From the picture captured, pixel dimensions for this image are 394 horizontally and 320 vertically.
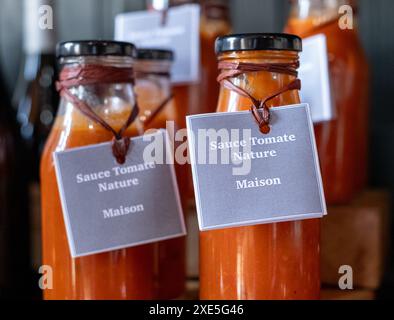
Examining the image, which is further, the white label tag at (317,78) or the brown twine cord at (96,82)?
the white label tag at (317,78)

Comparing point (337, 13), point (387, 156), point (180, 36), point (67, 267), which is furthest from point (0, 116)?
point (387, 156)

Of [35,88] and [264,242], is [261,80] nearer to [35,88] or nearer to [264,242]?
[264,242]

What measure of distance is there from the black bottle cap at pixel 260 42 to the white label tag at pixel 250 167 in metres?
0.07

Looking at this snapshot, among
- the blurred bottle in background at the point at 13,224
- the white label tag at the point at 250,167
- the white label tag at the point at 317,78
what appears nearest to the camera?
the white label tag at the point at 250,167

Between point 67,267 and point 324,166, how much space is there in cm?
41

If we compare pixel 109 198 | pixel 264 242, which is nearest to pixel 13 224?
pixel 109 198

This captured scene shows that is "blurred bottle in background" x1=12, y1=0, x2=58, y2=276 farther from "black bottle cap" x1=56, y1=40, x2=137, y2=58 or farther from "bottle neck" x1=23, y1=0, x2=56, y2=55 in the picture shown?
"black bottle cap" x1=56, y1=40, x2=137, y2=58

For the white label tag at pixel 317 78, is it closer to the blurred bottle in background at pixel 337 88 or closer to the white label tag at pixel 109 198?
the blurred bottle in background at pixel 337 88

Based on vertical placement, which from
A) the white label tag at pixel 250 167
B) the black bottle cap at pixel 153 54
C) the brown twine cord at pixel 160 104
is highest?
the black bottle cap at pixel 153 54

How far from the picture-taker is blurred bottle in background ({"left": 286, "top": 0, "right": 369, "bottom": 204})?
2.95 feet

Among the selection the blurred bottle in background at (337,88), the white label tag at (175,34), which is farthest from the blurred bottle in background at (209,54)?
the blurred bottle in background at (337,88)

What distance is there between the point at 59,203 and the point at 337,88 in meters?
0.45

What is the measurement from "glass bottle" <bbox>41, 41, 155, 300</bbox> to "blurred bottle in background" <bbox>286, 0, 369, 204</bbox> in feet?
0.99

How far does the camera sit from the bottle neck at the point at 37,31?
43.9 inches
